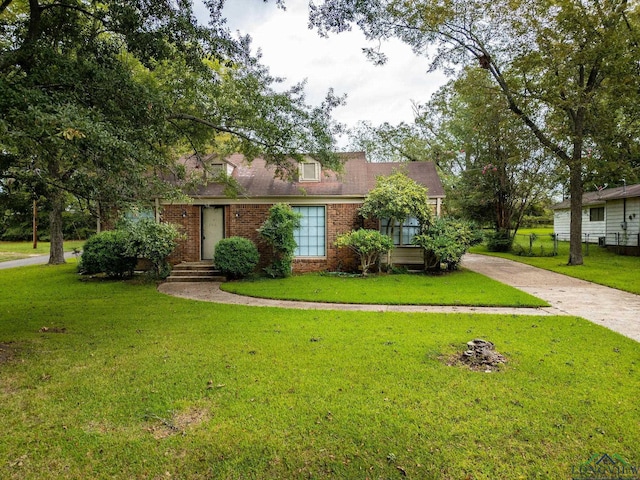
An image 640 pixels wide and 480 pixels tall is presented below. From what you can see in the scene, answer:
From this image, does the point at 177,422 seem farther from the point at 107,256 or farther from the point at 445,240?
the point at 445,240

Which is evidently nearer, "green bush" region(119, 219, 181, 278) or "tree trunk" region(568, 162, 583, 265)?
"green bush" region(119, 219, 181, 278)

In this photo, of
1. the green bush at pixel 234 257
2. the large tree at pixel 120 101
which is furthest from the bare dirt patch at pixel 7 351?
the green bush at pixel 234 257

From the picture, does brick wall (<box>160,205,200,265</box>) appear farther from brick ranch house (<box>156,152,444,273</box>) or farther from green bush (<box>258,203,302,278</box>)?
green bush (<box>258,203,302,278</box>)

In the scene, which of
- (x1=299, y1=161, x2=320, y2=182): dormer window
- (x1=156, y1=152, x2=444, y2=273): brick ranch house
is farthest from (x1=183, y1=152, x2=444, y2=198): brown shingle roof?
(x1=299, y1=161, x2=320, y2=182): dormer window

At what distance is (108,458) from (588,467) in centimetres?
349

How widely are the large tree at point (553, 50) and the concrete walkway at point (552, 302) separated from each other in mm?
5335

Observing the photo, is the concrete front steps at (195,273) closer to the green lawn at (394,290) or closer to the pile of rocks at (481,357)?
the green lawn at (394,290)

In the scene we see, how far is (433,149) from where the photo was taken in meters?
27.1

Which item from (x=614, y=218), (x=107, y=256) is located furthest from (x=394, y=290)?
(x=614, y=218)

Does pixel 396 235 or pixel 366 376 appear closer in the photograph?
pixel 366 376

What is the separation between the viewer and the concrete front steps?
37.5ft

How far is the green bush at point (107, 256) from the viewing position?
11.3 metres

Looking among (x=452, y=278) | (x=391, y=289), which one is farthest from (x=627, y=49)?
(x=391, y=289)

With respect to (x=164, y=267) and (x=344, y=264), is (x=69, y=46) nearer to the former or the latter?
(x=164, y=267)
